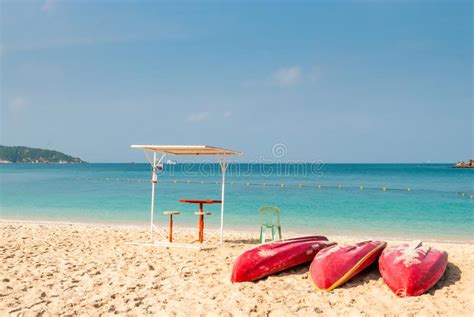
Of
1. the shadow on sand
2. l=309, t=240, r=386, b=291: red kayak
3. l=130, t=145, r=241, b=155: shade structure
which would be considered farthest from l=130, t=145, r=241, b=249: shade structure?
the shadow on sand

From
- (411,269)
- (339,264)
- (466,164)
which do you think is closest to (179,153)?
(339,264)

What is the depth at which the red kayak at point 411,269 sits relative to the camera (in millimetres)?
5258

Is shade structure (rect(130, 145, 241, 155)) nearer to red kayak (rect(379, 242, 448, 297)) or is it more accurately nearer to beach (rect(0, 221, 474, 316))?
beach (rect(0, 221, 474, 316))

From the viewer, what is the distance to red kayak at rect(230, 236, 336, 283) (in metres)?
6.03

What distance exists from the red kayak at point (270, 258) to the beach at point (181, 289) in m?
0.15

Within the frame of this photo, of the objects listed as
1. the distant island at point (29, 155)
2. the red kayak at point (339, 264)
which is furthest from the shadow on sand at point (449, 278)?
the distant island at point (29, 155)

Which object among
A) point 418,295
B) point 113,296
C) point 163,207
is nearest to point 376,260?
point 418,295

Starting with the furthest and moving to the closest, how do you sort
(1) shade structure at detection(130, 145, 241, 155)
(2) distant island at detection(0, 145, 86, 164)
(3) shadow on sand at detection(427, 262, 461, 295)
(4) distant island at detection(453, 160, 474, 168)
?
(2) distant island at detection(0, 145, 86, 164) → (4) distant island at detection(453, 160, 474, 168) → (1) shade structure at detection(130, 145, 241, 155) → (3) shadow on sand at detection(427, 262, 461, 295)

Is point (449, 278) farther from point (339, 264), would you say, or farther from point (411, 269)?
point (339, 264)

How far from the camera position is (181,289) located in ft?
19.0

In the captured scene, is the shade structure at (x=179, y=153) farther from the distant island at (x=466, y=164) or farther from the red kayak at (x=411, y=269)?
the distant island at (x=466, y=164)

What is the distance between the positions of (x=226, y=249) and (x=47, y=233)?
17.6ft

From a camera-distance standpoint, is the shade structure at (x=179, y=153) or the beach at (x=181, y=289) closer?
the beach at (x=181, y=289)

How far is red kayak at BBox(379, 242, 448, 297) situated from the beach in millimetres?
122
